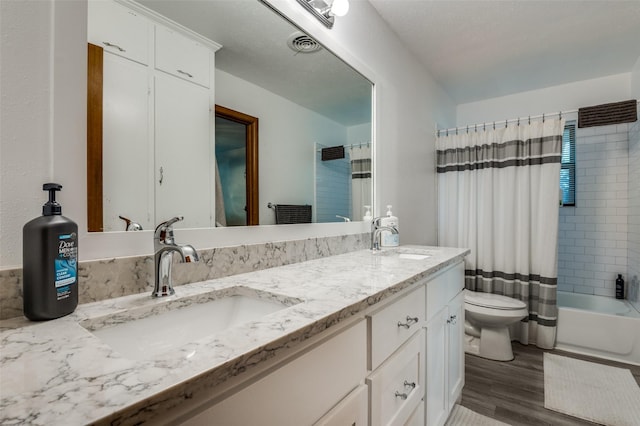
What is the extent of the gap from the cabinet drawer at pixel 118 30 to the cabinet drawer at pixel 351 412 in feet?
3.34

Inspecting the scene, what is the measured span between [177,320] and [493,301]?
2.33 meters

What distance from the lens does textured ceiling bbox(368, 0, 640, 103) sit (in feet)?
6.36

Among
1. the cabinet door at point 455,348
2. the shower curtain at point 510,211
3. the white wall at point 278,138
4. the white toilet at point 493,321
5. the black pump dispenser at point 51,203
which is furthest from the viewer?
the shower curtain at point 510,211

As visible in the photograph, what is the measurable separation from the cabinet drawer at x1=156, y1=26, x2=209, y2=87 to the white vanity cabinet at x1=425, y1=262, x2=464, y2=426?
3.73ft

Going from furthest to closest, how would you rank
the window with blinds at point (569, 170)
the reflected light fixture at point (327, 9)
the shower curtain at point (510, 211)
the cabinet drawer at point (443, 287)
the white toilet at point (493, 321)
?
1. the window with blinds at point (569, 170)
2. the shower curtain at point (510, 211)
3. the white toilet at point (493, 321)
4. the reflected light fixture at point (327, 9)
5. the cabinet drawer at point (443, 287)

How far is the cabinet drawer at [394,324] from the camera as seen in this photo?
33.7 inches

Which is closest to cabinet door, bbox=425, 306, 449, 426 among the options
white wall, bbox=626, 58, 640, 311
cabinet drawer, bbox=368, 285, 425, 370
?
cabinet drawer, bbox=368, 285, 425, 370

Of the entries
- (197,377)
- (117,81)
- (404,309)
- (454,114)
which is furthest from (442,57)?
(197,377)

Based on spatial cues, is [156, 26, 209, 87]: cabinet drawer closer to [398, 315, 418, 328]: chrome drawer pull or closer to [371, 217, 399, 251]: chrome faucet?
[398, 315, 418, 328]: chrome drawer pull

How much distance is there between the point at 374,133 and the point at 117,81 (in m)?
1.43

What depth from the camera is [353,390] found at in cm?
77

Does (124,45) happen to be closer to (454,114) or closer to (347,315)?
(347,315)

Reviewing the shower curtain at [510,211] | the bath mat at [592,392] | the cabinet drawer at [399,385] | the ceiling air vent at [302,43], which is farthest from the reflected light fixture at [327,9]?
the bath mat at [592,392]

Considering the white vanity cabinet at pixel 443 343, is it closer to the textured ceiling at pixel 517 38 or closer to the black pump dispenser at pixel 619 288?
the textured ceiling at pixel 517 38
